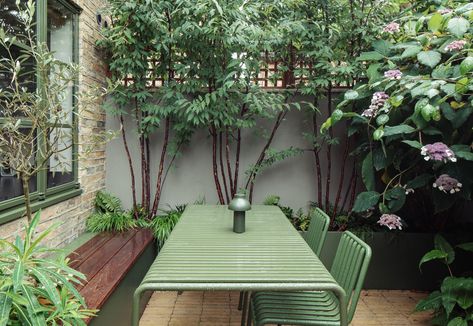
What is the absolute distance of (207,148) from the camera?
4070mm

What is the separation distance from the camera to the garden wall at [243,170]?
405 cm

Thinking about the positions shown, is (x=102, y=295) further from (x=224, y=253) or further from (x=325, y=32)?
(x=325, y=32)

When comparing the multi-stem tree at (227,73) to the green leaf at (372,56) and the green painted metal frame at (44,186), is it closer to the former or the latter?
the green leaf at (372,56)

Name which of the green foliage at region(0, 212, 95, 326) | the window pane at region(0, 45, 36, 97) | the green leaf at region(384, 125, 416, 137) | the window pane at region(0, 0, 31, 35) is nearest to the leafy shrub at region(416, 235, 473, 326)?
the green leaf at region(384, 125, 416, 137)

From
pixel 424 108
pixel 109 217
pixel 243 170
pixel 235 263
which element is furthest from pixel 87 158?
pixel 424 108

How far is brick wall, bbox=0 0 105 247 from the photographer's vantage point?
2990mm

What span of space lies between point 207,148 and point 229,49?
3.73 ft

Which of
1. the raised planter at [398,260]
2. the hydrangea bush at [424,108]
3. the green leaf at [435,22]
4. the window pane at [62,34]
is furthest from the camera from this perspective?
the raised planter at [398,260]

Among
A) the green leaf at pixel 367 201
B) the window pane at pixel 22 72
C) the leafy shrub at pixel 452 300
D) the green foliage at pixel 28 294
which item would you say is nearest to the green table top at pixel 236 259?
the green foliage at pixel 28 294

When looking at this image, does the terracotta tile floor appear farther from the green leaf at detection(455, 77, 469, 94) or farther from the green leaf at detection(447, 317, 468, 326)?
the green leaf at detection(455, 77, 469, 94)

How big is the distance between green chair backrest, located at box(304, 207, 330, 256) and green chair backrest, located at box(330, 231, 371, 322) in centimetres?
25

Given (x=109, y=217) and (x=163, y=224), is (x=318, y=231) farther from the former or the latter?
(x=109, y=217)

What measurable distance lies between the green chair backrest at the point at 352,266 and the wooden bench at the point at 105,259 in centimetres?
129

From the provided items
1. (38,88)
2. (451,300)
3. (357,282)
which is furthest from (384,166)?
(38,88)
